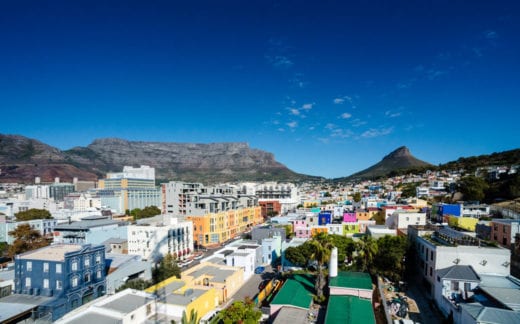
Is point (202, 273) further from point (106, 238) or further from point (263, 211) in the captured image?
point (263, 211)

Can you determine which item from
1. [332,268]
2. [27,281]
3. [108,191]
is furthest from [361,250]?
[108,191]

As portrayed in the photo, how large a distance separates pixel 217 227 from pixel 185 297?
35.1m

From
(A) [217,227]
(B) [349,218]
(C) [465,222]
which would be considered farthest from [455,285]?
(A) [217,227]

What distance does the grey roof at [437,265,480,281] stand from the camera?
23.2 meters

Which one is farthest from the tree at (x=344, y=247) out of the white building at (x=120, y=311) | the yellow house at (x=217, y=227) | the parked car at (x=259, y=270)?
the yellow house at (x=217, y=227)

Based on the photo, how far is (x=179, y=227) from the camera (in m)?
46.9

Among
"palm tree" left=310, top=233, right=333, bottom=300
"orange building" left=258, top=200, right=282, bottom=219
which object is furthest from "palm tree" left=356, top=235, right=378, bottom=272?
"orange building" left=258, top=200, right=282, bottom=219

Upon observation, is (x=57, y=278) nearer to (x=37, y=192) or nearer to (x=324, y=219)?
(x=324, y=219)

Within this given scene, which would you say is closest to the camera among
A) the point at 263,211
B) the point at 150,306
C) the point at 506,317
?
the point at 506,317

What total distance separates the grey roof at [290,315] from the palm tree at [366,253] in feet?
32.0

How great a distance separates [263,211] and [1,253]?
62312 mm

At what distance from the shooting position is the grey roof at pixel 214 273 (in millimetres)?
29881

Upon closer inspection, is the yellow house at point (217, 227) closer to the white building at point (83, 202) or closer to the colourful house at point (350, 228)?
the colourful house at point (350, 228)

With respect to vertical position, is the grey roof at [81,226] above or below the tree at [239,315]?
below
